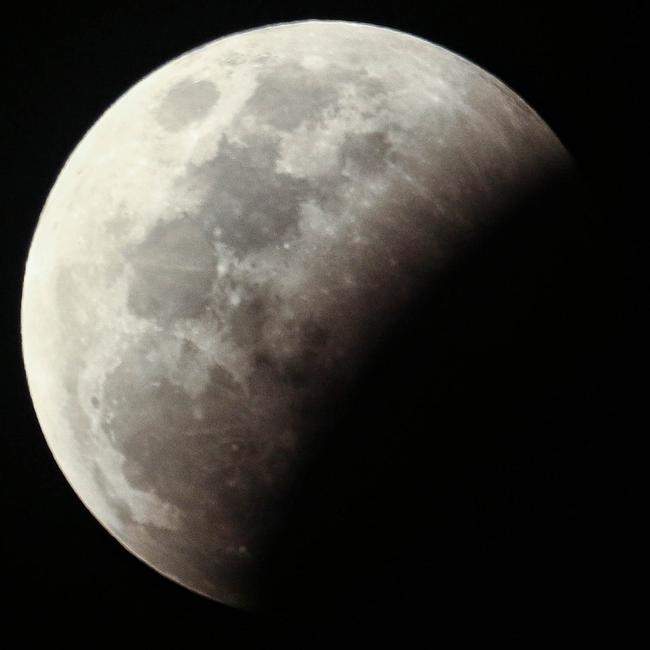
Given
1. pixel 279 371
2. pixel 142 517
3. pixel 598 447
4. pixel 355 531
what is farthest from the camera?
pixel 598 447

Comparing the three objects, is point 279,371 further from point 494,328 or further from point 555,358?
point 555,358

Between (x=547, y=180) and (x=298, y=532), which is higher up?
(x=547, y=180)

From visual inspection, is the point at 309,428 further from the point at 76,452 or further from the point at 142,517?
the point at 76,452

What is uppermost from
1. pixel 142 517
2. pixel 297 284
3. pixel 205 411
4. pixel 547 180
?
pixel 547 180

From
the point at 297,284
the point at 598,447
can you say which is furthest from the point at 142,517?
the point at 598,447

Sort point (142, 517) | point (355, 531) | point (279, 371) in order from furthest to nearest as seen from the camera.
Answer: point (142, 517), point (355, 531), point (279, 371)

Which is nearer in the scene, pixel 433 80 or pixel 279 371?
pixel 279 371
